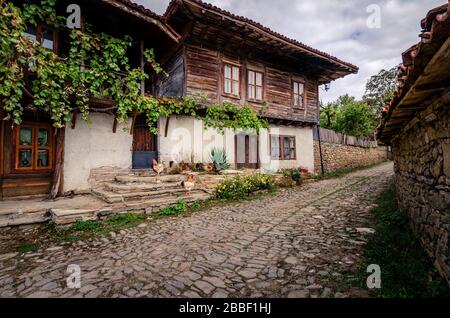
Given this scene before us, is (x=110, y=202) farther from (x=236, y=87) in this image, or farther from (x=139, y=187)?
(x=236, y=87)

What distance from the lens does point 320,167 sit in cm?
1438

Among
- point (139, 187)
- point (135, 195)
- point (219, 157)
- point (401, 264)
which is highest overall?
point (219, 157)

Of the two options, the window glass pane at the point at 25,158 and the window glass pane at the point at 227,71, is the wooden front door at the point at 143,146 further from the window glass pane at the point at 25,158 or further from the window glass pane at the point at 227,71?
the window glass pane at the point at 227,71

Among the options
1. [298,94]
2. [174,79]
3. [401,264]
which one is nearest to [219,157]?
[174,79]

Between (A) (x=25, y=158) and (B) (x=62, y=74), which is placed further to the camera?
(A) (x=25, y=158)

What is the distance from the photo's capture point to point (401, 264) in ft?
9.15

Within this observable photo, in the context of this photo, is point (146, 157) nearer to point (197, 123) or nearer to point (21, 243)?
point (197, 123)

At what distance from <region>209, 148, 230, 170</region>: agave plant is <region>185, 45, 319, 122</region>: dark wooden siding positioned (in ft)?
7.28

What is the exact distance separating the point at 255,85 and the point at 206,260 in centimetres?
973

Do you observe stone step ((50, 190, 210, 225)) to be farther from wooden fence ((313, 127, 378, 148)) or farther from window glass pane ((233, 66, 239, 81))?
wooden fence ((313, 127, 378, 148))

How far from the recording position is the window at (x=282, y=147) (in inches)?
490

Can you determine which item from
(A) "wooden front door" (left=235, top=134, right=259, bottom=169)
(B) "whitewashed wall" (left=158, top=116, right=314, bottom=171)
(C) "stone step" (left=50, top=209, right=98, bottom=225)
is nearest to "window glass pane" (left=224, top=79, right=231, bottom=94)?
(B) "whitewashed wall" (left=158, top=116, right=314, bottom=171)

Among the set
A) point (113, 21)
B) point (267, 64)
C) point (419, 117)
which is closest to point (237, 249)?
point (419, 117)
